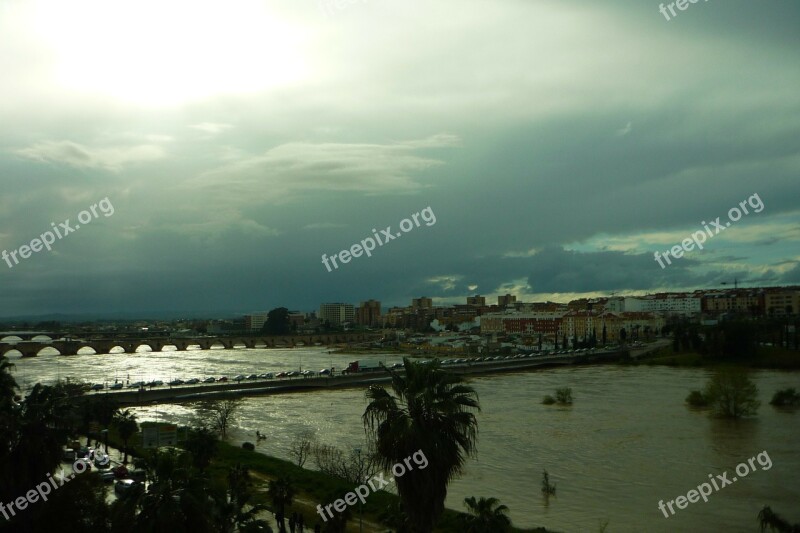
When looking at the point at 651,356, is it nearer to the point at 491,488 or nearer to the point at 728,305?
the point at 491,488

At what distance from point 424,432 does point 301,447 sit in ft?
56.4

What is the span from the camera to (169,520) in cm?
730

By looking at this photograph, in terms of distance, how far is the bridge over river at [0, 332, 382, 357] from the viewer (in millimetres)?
85562

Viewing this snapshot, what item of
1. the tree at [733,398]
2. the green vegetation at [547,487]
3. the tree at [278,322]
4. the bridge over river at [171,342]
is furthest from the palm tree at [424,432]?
the tree at [278,322]

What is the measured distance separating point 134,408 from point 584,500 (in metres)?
28.4


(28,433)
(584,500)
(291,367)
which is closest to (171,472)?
(28,433)

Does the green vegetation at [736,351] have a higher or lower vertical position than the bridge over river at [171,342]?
higher

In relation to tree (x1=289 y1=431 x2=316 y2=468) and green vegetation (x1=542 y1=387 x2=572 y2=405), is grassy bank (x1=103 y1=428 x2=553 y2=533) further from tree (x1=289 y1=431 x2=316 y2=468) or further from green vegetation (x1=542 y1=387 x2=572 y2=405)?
green vegetation (x1=542 y1=387 x2=572 y2=405)

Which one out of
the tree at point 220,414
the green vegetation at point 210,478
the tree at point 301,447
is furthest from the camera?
the tree at point 220,414

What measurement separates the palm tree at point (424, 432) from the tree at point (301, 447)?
15326mm

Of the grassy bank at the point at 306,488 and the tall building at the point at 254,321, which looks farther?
the tall building at the point at 254,321

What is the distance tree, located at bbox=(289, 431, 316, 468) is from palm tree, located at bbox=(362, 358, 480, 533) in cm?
1533

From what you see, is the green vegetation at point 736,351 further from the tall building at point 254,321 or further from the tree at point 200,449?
the tall building at point 254,321

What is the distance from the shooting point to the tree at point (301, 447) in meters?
→ 24.2
